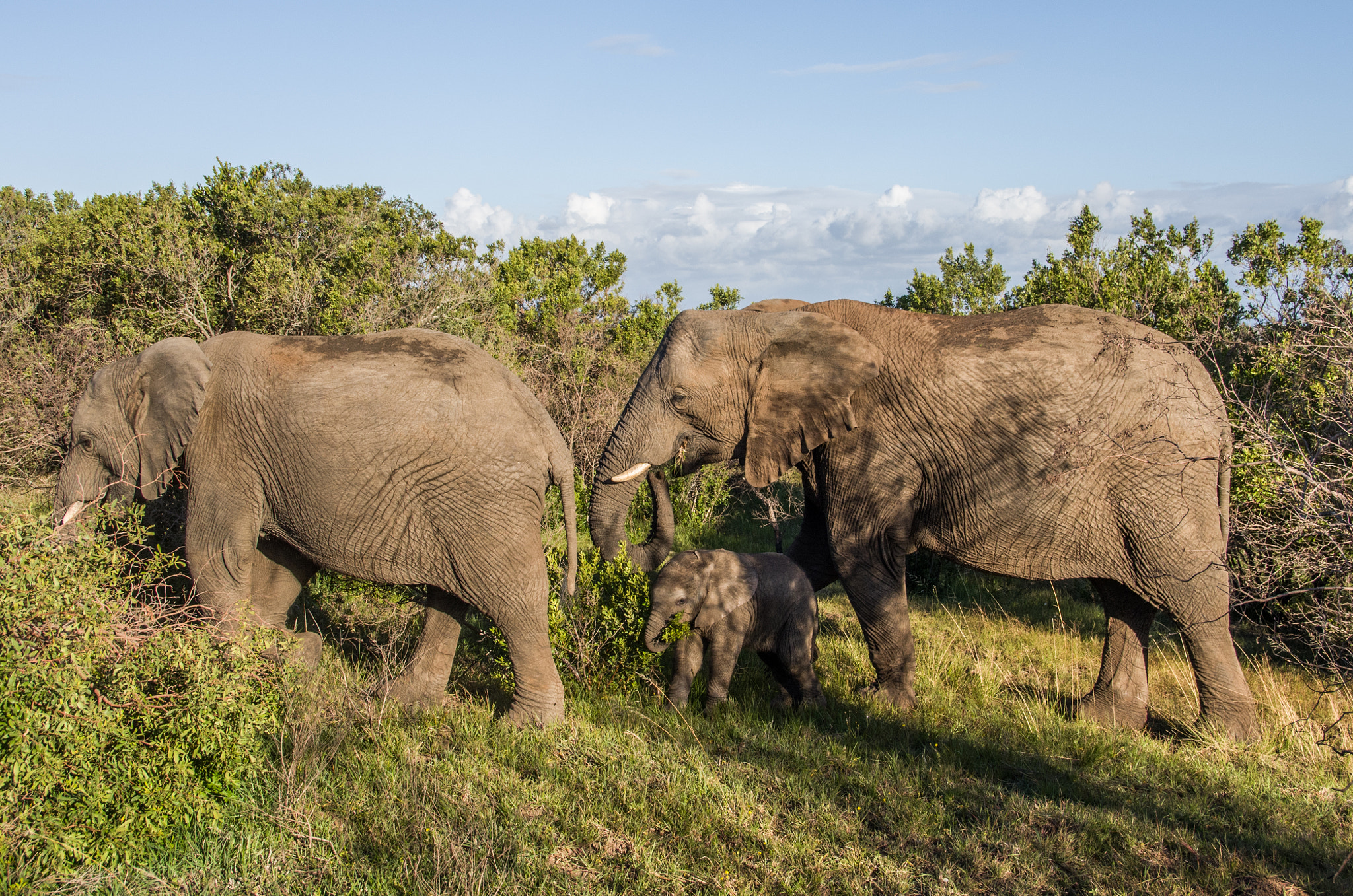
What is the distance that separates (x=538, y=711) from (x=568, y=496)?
4.69 ft

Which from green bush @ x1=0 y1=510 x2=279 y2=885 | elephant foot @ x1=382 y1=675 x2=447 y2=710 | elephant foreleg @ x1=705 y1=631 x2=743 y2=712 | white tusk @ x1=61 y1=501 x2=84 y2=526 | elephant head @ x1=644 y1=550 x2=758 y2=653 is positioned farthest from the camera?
elephant foreleg @ x1=705 y1=631 x2=743 y2=712

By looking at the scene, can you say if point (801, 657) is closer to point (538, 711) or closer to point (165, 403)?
point (538, 711)

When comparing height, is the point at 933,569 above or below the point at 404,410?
below

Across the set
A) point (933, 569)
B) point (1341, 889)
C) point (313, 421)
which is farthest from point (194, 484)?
point (933, 569)

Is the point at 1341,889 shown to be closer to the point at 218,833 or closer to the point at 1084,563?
the point at 1084,563

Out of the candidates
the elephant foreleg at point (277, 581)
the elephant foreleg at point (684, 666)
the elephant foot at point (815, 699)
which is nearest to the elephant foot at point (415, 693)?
the elephant foreleg at point (277, 581)

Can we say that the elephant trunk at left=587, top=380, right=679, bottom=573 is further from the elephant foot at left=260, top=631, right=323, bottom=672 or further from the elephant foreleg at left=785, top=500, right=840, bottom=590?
the elephant foot at left=260, top=631, right=323, bottom=672

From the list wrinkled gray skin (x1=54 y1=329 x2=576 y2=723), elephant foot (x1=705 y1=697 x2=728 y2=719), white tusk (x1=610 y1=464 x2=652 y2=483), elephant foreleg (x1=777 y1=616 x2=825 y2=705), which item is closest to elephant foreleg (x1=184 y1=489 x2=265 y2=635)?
wrinkled gray skin (x1=54 y1=329 x2=576 y2=723)

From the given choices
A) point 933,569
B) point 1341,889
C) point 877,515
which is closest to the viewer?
point 1341,889

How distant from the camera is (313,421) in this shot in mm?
5672

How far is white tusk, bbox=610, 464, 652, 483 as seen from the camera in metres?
6.19

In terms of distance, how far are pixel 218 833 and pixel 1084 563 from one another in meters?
5.32

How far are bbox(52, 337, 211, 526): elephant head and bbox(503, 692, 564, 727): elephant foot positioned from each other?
2765 millimetres

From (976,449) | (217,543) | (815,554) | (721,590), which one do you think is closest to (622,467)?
(721,590)
